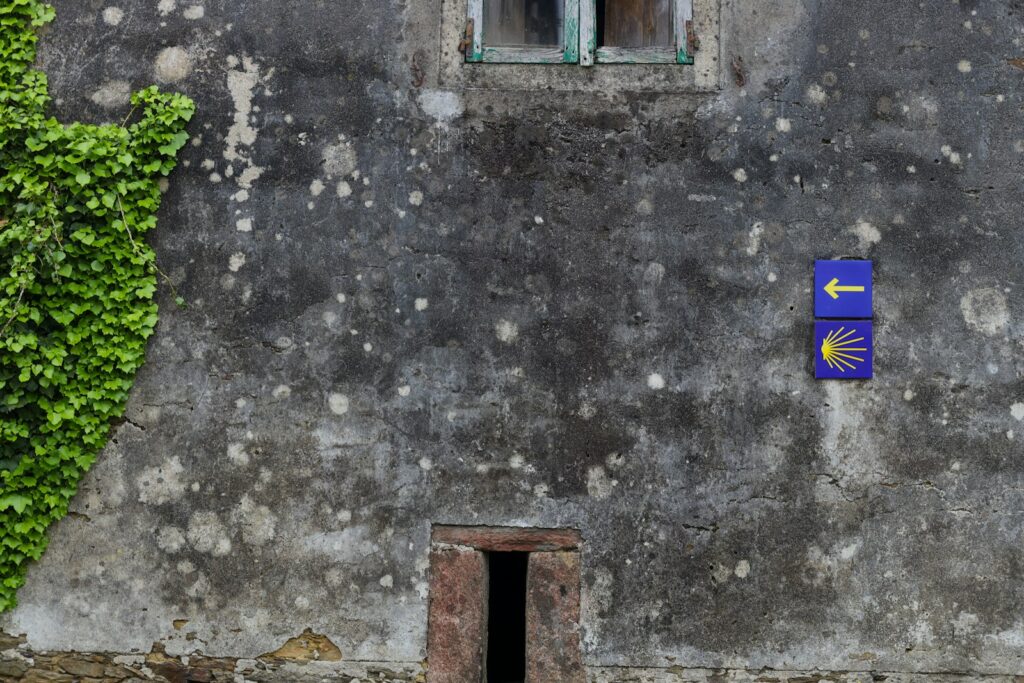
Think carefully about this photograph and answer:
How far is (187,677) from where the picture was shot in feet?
14.5

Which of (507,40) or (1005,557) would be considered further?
(507,40)

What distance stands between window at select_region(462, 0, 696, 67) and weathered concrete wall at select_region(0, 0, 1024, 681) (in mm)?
118

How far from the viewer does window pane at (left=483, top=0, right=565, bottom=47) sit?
183 inches

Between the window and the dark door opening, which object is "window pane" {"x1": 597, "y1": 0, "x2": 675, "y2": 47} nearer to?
the window

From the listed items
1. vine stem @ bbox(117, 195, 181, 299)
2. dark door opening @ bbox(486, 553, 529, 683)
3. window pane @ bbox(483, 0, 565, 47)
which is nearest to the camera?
vine stem @ bbox(117, 195, 181, 299)

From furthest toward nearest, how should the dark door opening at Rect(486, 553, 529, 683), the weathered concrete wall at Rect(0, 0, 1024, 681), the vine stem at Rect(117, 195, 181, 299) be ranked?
the dark door opening at Rect(486, 553, 529, 683) < the vine stem at Rect(117, 195, 181, 299) < the weathered concrete wall at Rect(0, 0, 1024, 681)

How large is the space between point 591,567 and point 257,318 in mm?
2067

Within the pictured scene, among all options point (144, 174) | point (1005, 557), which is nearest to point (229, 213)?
point (144, 174)

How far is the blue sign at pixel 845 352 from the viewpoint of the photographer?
14.4 feet

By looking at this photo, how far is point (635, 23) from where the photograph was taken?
4.67m

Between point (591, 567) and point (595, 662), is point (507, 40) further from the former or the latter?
point (595, 662)

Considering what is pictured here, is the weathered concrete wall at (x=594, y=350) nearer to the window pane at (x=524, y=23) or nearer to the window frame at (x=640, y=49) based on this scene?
the window frame at (x=640, y=49)

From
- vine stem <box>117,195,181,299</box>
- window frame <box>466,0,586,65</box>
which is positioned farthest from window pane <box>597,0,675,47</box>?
vine stem <box>117,195,181,299</box>

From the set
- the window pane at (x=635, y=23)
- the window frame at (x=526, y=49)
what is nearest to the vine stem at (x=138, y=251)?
the window frame at (x=526, y=49)
